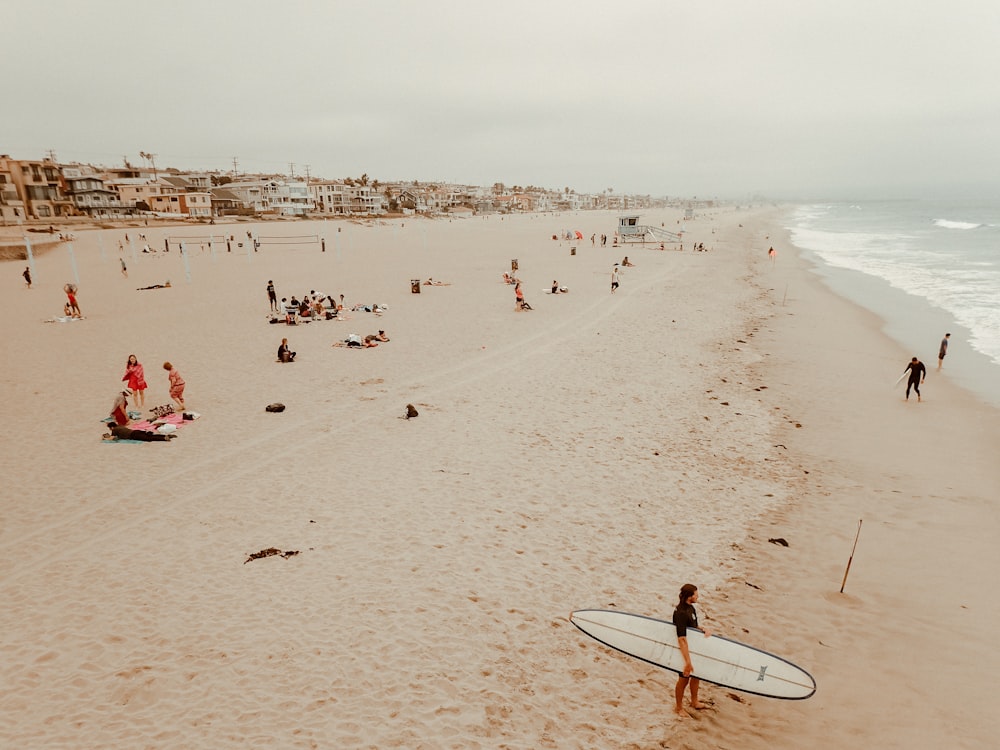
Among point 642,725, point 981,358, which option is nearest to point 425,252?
point 981,358

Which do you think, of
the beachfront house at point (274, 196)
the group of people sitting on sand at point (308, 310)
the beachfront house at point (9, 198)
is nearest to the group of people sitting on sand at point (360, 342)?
the group of people sitting on sand at point (308, 310)

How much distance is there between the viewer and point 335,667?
231 inches

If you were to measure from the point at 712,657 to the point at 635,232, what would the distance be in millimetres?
55905

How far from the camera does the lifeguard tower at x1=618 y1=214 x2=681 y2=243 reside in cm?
5656

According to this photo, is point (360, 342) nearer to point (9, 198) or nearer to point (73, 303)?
point (73, 303)

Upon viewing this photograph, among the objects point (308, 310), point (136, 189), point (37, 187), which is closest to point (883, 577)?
point (308, 310)

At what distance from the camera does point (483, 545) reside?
8.06 m

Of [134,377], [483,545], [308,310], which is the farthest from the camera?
[308,310]

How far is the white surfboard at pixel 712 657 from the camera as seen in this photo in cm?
536

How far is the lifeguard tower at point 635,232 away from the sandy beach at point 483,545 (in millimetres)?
41019

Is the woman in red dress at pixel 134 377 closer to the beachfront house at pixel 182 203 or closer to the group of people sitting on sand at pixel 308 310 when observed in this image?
the group of people sitting on sand at pixel 308 310

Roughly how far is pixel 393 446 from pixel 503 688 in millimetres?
6391

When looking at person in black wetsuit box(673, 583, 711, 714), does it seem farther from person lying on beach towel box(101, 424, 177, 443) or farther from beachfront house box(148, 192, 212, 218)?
beachfront house box(148, 192, 212, 218)

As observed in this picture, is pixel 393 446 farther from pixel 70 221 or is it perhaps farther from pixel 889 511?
pixel 70 221
